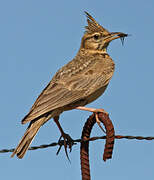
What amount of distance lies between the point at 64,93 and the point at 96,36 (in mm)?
2843

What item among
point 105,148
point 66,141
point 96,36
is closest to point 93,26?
point 96,36

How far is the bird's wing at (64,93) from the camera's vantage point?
7.92 metres

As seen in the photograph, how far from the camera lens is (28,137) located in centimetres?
738

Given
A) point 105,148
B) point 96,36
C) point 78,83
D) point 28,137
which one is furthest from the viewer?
point 96,36

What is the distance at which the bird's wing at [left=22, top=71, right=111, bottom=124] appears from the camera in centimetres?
792

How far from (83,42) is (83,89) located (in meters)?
2.78

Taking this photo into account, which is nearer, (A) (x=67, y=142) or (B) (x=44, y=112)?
(B) (x=44, y=112)

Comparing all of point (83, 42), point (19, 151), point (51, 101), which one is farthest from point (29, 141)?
point (83, 42)

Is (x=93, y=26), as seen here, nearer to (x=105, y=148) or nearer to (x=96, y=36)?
(x=96, y=36)

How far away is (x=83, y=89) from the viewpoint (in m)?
8.84

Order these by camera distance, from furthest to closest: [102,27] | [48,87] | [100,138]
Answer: [102,27] < [48,87] < [100,138]

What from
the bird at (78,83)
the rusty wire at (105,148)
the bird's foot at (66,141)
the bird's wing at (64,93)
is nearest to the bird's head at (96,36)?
the bird at (78,83)

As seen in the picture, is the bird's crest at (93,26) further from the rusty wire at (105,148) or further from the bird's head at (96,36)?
the rusty wire at (105,148)

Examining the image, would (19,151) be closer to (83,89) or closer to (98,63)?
(83,89)
